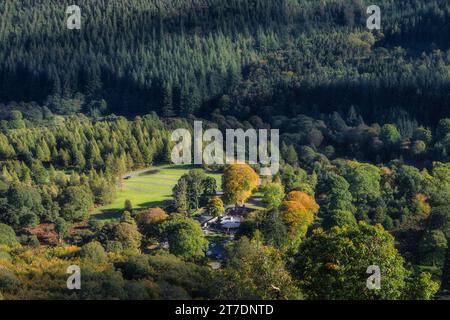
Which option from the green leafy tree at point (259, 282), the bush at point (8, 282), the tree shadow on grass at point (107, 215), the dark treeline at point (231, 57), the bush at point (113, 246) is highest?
the dark treeline at point (231, 57)

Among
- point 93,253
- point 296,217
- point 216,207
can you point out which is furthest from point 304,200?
point 93,253

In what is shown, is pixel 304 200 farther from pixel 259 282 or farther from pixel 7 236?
pixel 259 282

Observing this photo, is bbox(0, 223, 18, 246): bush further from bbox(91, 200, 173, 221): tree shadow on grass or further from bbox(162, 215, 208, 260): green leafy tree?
bbox(162, 215, 208, 260): green leafy tree

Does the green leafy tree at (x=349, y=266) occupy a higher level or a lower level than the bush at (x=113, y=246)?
higher

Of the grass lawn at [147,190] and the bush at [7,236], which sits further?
the grass lawn at [147,190]

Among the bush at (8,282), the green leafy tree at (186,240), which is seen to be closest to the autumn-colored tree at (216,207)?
the green leafy tree at (186,240)

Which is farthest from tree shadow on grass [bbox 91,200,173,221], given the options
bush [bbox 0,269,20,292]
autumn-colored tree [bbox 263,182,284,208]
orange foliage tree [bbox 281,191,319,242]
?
bush [bbox 0,269,20,292]

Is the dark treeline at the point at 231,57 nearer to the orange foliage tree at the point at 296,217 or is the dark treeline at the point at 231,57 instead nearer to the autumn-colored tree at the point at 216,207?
the autumn-colored tree at the point at 216,207
